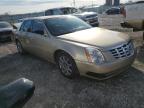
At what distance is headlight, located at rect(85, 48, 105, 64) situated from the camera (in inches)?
172

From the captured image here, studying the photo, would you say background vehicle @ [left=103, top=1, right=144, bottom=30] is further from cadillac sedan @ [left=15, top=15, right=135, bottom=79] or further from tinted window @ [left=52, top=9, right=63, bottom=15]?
tinted window @ [left=52, top=9, right=63, bottom=15]

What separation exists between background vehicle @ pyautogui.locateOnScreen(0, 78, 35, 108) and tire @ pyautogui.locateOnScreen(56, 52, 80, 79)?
8.76 ft

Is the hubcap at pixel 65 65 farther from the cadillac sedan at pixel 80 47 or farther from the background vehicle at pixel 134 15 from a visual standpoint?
the background vehicle at pixel 134 15

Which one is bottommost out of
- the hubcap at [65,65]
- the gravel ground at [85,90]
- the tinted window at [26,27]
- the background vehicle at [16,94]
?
the gravel ground at [85,90]

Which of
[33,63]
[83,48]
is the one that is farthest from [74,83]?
[33,63]

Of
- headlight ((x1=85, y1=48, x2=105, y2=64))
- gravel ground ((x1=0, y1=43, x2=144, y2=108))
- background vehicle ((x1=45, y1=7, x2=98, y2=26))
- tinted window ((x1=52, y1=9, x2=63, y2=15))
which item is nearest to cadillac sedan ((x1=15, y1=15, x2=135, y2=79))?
headlight ((x1=85, y1=48, x2=105, y2=64))

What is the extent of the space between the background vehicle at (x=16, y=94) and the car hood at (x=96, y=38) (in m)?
2.62

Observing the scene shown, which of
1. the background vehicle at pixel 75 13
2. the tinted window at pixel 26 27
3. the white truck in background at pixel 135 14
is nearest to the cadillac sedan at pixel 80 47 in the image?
the tinted window at pixel 26 27

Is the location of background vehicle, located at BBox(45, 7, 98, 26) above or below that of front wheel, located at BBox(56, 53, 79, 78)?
above

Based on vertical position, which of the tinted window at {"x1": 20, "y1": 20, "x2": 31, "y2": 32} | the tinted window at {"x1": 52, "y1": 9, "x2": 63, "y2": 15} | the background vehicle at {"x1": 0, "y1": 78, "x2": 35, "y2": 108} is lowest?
the background vehicle at {"x1": 0, "y1": 78, "x2": 35, "y2": 108}

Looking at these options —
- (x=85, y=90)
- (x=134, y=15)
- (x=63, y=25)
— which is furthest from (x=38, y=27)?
(x=134, y=15)

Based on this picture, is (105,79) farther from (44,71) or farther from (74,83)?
(44,71)

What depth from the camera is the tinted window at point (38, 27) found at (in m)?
6.02

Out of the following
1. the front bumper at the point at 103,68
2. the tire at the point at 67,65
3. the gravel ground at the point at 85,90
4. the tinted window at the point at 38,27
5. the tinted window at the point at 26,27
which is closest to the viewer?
the gravel ground at the point at 85,90
